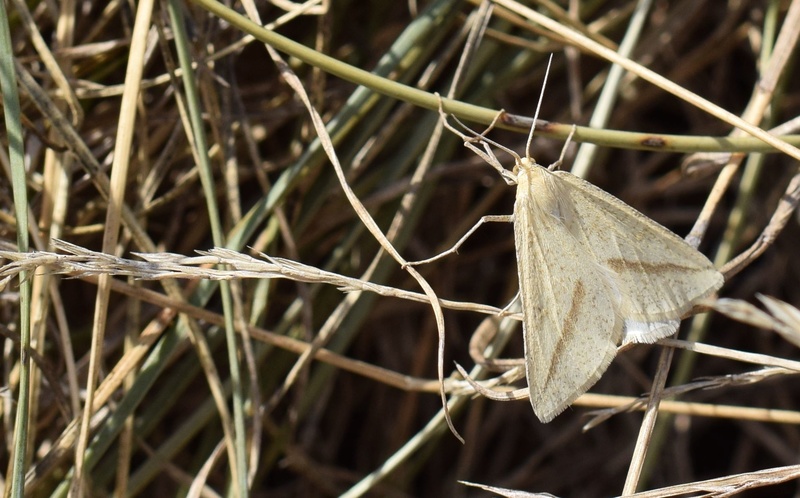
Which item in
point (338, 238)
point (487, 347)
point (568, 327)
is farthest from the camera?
point (338, 238)

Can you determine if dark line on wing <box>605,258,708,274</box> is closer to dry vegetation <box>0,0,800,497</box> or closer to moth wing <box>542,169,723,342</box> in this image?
A: moth wing <box>542,169,723,342</box>

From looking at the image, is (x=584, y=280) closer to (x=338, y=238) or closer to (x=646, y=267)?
(x=646, y=267)

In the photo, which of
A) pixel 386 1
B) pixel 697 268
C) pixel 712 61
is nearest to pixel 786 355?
pixel 712 61

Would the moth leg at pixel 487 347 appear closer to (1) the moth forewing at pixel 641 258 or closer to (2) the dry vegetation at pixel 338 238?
(2) the dry vegetation at pixel 338 238

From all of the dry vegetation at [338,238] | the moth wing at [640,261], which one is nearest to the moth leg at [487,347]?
the dry vegetation at [338,238]

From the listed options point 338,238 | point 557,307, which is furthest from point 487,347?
point 338,238

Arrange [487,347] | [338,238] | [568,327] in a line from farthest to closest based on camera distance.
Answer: [338,238] < [487,347] < [568,327]
